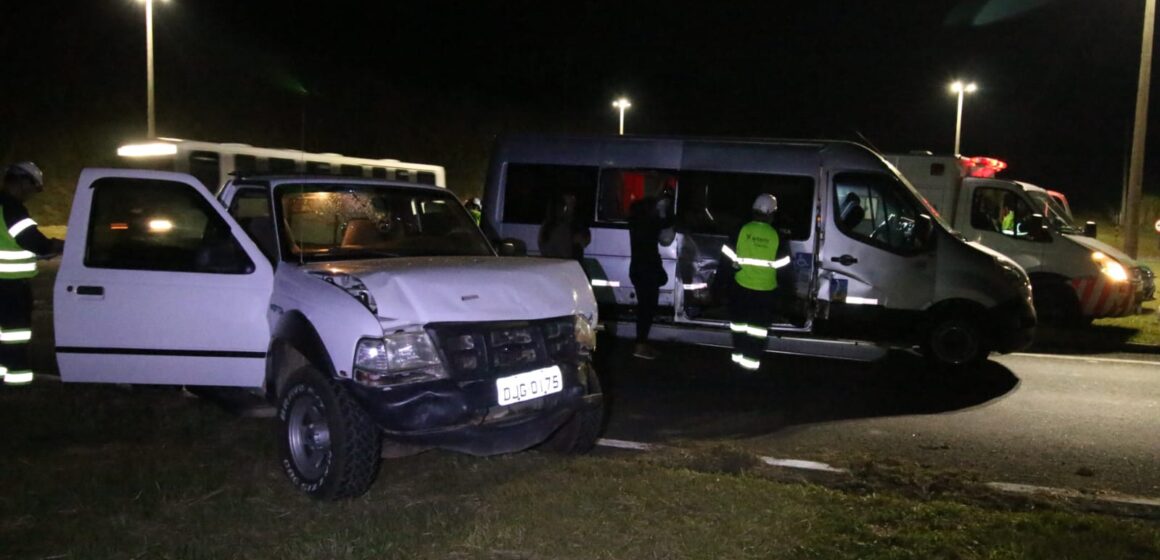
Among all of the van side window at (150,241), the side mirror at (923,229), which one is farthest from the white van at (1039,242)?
the van side window at (150,241)

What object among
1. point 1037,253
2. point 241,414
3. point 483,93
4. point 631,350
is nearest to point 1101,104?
point 483,93

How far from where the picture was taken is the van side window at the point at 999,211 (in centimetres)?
1337

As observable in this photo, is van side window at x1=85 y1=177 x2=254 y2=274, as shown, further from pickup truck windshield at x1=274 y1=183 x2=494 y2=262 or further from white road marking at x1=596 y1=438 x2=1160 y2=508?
white road marking at x1=596 y1=438 x2=1160 y2=508

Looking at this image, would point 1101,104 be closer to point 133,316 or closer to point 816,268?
point 816,268

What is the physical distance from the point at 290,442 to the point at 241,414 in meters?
1.58

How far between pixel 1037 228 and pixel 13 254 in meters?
11.5

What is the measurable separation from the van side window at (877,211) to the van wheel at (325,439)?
20.4ft

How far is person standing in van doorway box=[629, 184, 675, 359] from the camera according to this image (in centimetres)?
1011

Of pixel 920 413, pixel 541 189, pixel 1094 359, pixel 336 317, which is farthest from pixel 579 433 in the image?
pixel 1094 359

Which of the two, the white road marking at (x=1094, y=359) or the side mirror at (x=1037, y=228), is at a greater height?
the side mirror at (x=1037, y=228)

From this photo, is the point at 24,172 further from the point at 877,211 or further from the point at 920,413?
the point at 877,211

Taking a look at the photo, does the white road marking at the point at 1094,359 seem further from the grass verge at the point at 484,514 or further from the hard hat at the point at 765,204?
the grass verge at the point at 484,514

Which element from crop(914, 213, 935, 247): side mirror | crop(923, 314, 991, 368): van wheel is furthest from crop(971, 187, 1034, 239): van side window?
crop(914, 213, 935, 247): side mirror

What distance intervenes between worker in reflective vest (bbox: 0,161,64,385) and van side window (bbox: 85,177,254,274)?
977 millimetres
